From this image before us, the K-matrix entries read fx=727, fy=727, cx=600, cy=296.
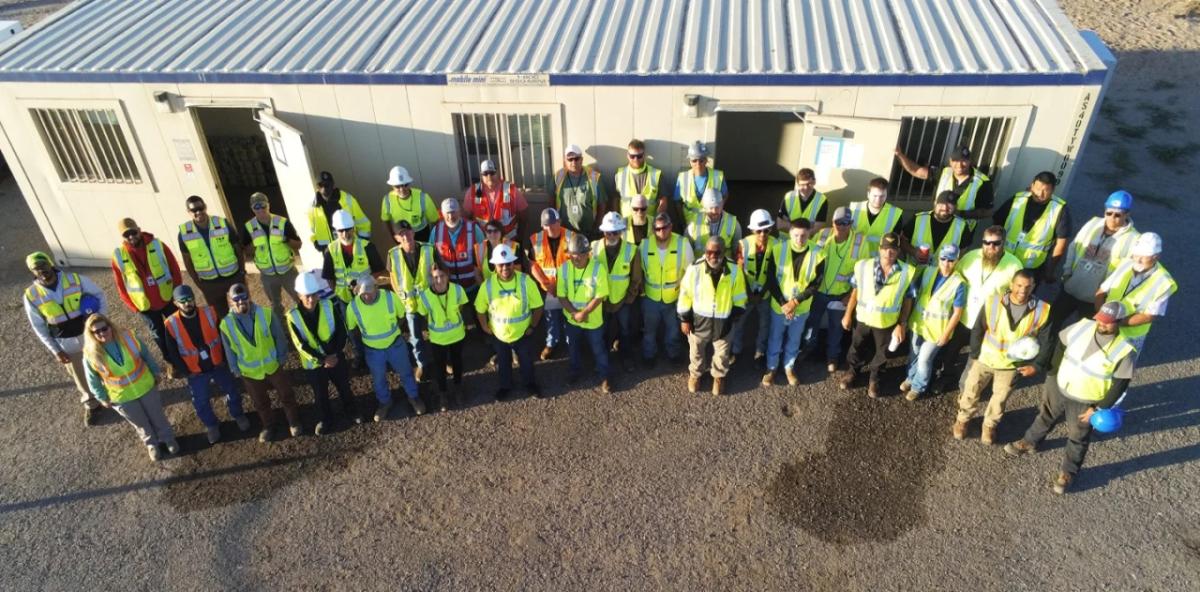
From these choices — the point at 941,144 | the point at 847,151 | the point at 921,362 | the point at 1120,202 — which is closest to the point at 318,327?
the point at 921,362

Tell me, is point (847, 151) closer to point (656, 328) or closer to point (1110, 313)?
point (656, 328)

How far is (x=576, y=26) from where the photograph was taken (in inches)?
360

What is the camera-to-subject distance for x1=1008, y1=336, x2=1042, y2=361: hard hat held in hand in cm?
600

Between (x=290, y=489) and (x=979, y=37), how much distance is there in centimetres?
869

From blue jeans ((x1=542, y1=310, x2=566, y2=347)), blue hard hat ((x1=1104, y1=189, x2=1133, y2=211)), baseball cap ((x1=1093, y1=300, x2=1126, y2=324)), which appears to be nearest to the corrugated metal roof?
blue hard hat ((x1=1104, y1=189, x2=1133, y2=211))

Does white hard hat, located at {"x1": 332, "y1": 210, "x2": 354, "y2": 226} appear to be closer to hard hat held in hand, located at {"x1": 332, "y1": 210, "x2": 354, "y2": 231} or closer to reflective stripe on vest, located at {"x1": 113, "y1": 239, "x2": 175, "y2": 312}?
hard hat held in hand, located at {"x1": 332, "y1": 210, "x2": 354, "y2": 231}

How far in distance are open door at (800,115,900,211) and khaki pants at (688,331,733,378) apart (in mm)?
2417

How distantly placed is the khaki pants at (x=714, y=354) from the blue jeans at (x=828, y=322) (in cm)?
87

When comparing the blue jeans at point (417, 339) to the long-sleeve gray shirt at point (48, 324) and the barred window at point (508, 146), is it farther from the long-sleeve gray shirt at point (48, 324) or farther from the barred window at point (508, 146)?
the long-sleeve gray shirt at point (48, 324)

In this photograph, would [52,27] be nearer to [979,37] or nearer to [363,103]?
[363,103]

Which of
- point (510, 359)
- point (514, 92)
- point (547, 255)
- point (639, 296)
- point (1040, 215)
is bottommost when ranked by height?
point (510, 359)

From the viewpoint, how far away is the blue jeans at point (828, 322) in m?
7.16

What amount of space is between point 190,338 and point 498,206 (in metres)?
3.25

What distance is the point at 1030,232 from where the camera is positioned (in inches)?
282
